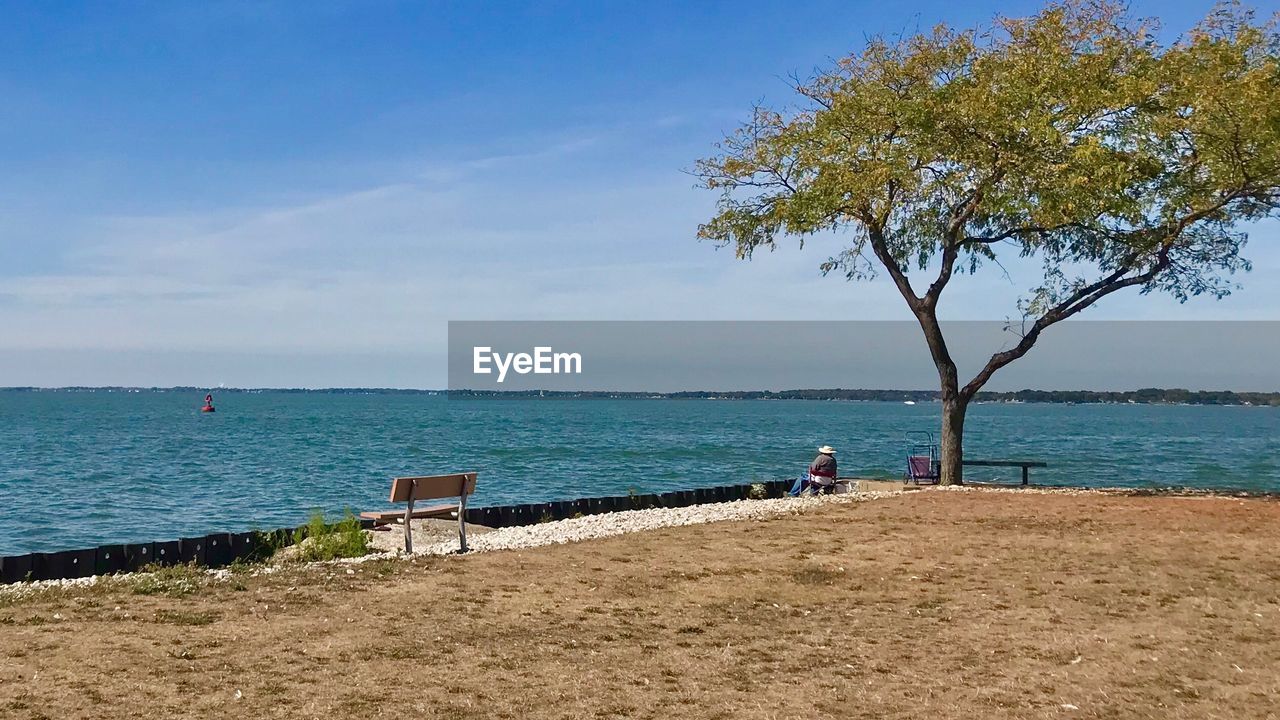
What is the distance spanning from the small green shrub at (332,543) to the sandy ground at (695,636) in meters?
1.69

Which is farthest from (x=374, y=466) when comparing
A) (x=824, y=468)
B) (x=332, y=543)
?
(x=332, y=543)

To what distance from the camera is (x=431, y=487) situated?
44.8ft

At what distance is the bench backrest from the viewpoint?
13195 mm

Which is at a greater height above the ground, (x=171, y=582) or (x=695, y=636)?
(x=171, y=582)

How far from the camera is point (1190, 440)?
8712 cm

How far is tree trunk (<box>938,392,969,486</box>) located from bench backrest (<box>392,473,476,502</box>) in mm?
11054

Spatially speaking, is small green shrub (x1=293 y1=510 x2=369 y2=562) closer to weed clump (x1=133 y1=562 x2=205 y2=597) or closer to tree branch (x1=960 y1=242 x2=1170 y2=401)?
weed clump (x1=133 y1=562 x2=205 y2=597)

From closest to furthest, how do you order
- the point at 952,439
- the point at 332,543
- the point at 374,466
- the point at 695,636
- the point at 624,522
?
1. the point at 695,636
2. the point at 332,543
3. the point at 624,522
4. the point at 952,439
5. the point at 374,466

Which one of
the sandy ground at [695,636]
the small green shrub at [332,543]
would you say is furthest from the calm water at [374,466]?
the sandy ground at [695,636]

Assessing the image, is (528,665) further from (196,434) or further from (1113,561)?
(196,434)

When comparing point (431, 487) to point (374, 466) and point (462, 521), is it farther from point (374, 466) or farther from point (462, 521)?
point (374, 466)

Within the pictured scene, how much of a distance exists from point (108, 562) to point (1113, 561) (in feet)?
36.3

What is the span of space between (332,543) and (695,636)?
6157 mm

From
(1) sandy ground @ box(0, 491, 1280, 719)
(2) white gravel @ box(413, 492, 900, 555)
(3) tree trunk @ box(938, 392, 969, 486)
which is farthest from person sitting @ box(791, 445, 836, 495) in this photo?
(1) sandy ground @ box(0, 491, 1280, 719)
